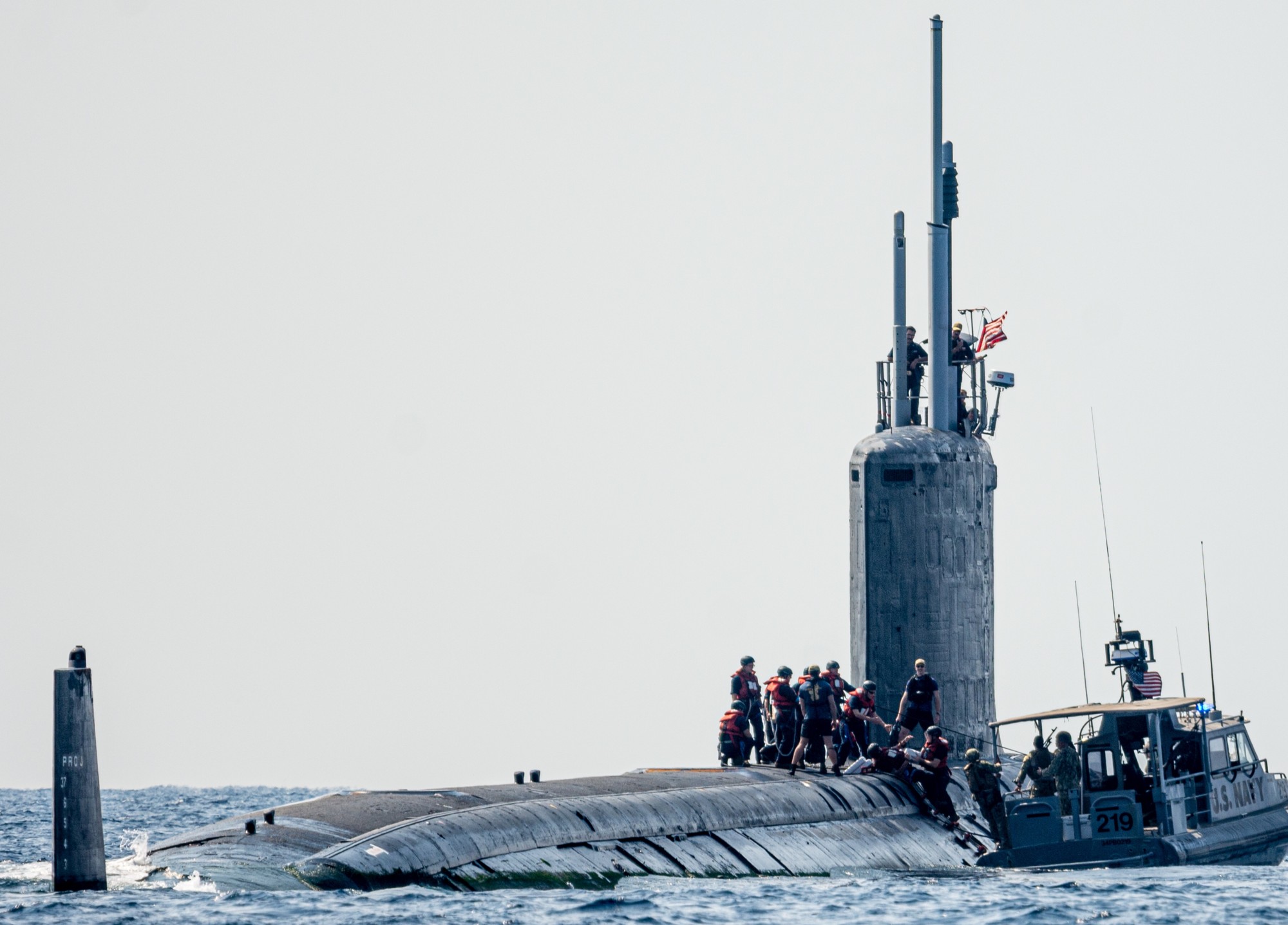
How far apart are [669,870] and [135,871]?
5184 millimetres

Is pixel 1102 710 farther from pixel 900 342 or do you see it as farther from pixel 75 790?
pixel 75 790

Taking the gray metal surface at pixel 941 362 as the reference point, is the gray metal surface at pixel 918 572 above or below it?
below

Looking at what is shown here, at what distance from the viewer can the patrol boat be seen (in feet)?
71.1

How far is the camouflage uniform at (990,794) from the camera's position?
2158cm

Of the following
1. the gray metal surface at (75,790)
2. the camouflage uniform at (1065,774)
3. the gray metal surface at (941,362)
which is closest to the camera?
the gray metal surface at (75,790)

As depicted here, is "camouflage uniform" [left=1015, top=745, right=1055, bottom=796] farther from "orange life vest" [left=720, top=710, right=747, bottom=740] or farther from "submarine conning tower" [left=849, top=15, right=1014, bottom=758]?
"orange life vest" [left=720, top=710, right=747, bottom=740]

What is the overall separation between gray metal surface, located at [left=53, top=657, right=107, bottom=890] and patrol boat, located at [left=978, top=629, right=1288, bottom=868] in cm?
1001

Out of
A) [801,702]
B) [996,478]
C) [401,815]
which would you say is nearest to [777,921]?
[401,815]

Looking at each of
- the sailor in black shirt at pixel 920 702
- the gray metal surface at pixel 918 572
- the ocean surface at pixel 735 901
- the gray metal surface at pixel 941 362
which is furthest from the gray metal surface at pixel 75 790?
the gray metal surface at pixel 941 362

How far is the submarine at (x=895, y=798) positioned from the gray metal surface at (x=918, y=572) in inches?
1.0

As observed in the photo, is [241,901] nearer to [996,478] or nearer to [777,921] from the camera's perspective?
[777,921]

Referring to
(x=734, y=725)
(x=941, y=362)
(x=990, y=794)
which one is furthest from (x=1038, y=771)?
(x=941, y=362)

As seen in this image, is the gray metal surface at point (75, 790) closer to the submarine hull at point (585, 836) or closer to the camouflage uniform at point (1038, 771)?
the submarine hull at point (585, 836)

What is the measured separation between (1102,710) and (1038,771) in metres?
1.01
